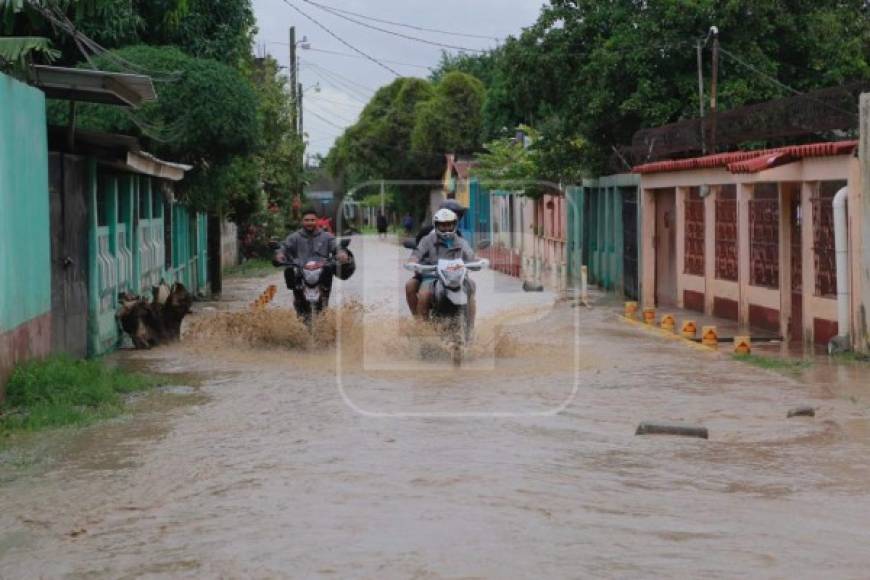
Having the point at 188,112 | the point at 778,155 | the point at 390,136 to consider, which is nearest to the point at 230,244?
the point at 188,112

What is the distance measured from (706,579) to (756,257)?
45.2ft

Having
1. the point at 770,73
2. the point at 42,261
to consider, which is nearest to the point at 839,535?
the point at 42,261

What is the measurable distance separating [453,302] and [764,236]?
646cm

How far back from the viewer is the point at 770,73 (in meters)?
28.0

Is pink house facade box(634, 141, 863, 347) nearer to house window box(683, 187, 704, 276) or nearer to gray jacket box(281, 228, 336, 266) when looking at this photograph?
house window box(683, 187, 704, 276)

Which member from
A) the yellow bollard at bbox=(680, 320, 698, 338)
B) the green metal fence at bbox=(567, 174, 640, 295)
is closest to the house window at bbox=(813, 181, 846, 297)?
the yellow bollard at bbox=(680, 320, 698, 338)

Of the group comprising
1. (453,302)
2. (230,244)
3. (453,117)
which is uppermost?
(453,117)

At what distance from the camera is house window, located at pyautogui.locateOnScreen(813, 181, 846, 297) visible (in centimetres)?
1675

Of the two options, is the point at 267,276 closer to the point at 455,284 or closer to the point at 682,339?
the point at 682,339

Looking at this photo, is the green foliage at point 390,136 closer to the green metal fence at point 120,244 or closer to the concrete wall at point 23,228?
the green metal fence at point 120,244

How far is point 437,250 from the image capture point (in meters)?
15.1

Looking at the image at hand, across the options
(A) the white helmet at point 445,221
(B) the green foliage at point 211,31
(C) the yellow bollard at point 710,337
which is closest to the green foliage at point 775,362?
(C) the yellow bollard at point 710,337

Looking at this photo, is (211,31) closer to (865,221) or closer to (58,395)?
(865,221)

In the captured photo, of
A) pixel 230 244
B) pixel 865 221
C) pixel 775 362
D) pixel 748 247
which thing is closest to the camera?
pixel 865 221
